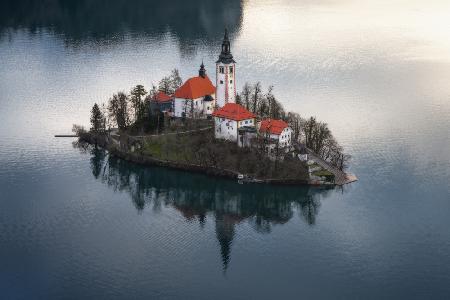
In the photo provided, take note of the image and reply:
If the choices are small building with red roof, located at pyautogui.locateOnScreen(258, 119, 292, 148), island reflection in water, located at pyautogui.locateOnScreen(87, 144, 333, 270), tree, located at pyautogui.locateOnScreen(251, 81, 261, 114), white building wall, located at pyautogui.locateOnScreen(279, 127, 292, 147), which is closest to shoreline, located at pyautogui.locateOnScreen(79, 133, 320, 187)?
island reflection in water, located at pyautogui.locateOnScreen(87, 144, 333, 270)

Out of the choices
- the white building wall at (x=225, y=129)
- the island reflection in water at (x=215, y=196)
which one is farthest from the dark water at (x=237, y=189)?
the white building wall at (x=225, y=129)

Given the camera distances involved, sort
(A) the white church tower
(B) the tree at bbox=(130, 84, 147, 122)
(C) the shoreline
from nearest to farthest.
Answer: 1. (C) the shoreline
2. (A) the white church tower
3. (B) the tree at bbox=(130, 84, 147, 122)

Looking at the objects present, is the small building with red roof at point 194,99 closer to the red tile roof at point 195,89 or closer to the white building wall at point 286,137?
the red tile roof at point 195,89

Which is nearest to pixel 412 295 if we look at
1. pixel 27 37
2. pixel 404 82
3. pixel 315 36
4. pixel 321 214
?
pixel 321 214

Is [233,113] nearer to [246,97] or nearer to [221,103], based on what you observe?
[221,103]

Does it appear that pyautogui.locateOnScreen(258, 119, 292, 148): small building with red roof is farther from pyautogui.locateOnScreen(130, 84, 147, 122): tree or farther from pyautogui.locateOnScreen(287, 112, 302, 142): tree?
pyautogui.locateOnScreen(130, 84, 147, 122): tree

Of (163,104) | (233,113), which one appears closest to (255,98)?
(233,113)
